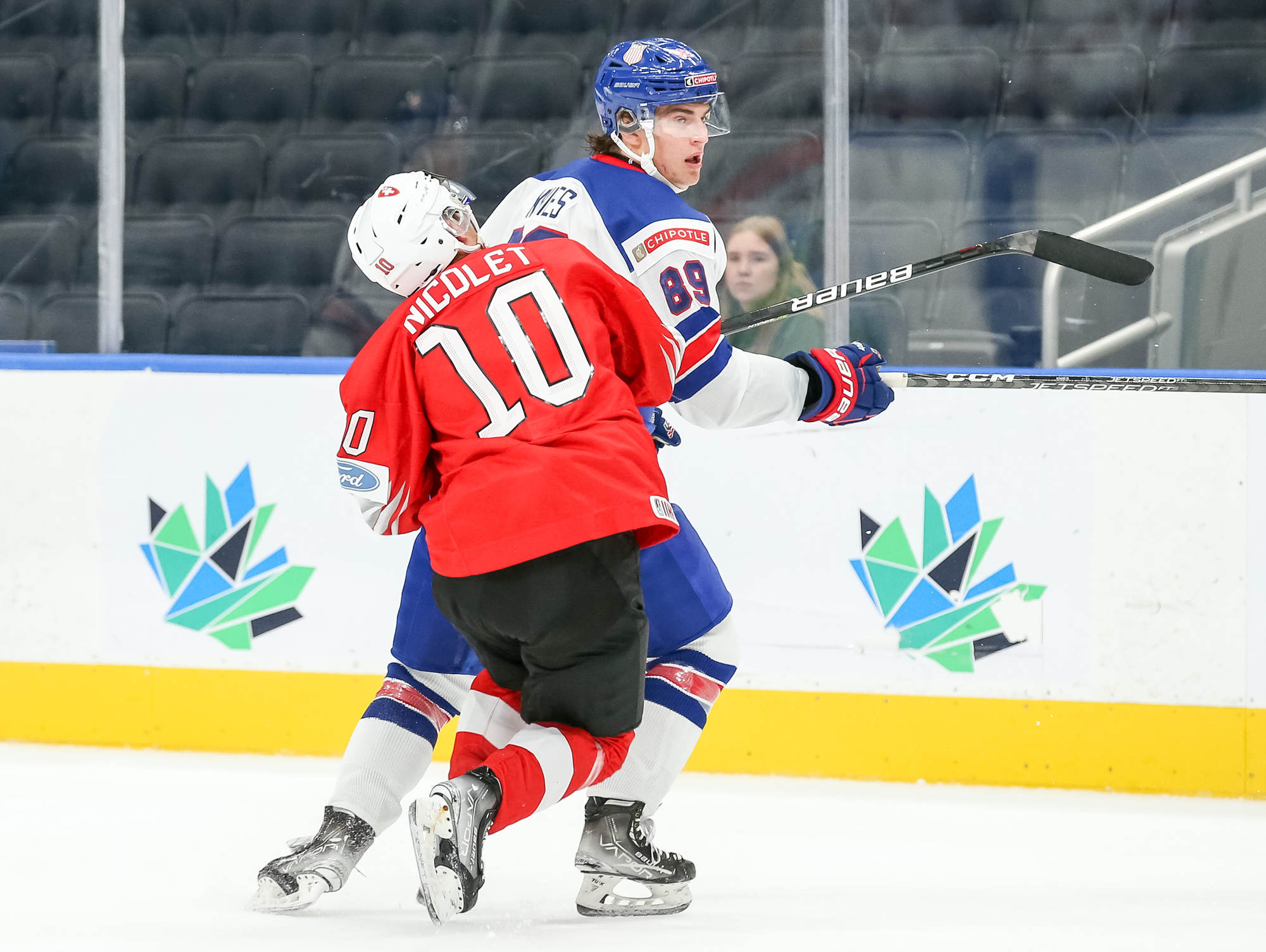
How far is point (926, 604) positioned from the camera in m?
2.65

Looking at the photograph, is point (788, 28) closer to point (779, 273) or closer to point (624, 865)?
point (779, 273)

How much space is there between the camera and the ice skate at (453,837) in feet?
5.09

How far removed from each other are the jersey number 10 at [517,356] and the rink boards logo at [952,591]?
1154 mm

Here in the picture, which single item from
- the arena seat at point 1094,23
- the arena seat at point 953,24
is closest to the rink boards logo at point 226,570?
the arena seat at point 953,24

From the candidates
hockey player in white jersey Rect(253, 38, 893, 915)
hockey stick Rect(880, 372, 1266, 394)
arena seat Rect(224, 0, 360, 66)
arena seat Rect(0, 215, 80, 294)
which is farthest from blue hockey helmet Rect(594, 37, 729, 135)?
arena seat Rect(0, 215, 80, 294)

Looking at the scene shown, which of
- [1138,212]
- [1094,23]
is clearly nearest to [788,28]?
[1094,23]

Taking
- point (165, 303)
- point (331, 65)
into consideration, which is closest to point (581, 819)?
point (165, 303)

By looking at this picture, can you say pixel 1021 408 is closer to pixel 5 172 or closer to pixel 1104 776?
pixel 1104 776

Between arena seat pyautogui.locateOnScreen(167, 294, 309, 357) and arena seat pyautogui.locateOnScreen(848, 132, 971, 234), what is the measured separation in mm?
1145

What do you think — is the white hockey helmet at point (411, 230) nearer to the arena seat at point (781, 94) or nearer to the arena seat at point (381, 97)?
the arena seat at point (781, 94)

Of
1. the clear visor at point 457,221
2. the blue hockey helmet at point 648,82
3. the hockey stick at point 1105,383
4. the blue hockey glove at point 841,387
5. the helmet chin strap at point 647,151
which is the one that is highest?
the blue hockey helmet at point 648,82

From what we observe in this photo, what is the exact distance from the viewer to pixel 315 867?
1.80m

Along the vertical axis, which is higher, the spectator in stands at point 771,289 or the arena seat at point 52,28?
the arena seat at point 52,28

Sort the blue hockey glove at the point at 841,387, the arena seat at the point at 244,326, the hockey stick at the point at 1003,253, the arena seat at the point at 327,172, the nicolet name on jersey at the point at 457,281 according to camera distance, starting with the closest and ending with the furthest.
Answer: the nicolet name on jersey at the point at 457,281
the blue hockey glove at the point at 841,387
the hockey stick at the point at 1003,253
the arena seat at the point at 244,326
the arena seat at the point at 327,172
